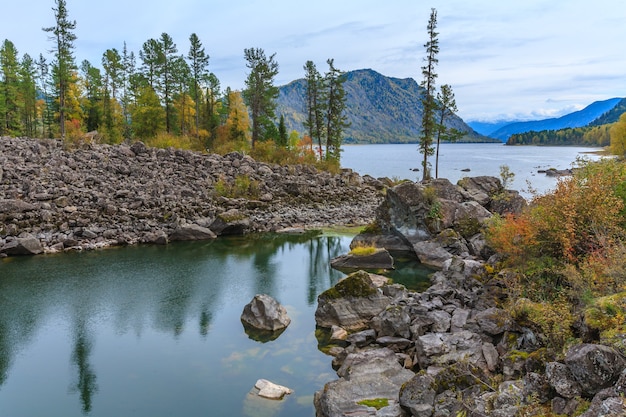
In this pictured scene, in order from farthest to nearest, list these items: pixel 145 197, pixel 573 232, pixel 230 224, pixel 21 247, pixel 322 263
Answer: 1. pixel 145 197
2. pixel 230 224
3. pixel 322 263
4. pixel 21 247
5. pixel 573 232

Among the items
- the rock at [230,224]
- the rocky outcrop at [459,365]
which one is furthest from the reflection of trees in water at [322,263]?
the rock at [230,224]

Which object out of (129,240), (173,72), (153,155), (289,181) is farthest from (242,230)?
(173,72)

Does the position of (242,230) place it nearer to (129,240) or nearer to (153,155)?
(129,240)

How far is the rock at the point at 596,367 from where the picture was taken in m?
8.97

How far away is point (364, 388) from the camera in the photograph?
1377 centimetres

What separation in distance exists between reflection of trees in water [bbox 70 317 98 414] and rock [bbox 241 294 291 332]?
6.62 m

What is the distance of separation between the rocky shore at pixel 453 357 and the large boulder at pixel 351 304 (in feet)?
0.15

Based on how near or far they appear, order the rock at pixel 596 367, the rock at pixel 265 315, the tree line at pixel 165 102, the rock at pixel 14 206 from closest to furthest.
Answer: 1. the rock at pixel 596 367
2. the rock at pixel 265 315
3. the rock at pixel 14 206
4. the tree line at pixel 165 102

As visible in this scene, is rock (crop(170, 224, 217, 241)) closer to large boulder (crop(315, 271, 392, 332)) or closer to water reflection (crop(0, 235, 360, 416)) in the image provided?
water reflection (crop(0, 235, 360, 416))

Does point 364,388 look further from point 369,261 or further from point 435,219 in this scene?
point 435,219

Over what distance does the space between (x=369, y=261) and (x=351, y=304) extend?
31.2ft

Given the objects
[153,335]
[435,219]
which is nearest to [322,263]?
[435,219]

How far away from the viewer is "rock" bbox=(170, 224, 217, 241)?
37.6 m

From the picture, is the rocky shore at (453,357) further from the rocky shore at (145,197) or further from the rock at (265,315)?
the rocky shore at (145,197)
